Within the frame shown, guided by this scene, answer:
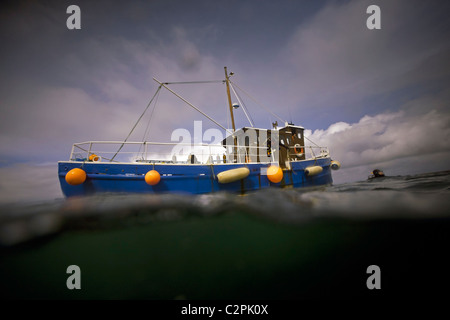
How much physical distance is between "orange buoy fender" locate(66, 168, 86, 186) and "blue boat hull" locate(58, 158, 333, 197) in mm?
536

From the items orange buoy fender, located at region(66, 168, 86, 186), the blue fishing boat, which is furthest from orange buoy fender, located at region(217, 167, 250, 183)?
orange buoy fender, located at region(66, 168, 86, 186)

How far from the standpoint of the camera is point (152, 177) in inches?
314

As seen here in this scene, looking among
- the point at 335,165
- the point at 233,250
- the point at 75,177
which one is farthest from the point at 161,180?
the point at 335,165

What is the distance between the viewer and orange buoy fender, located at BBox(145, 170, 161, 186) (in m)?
7.93

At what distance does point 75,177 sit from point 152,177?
126 inches

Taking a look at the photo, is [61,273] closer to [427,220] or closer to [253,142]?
[427,220]

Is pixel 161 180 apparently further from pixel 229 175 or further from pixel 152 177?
pixel 229 175

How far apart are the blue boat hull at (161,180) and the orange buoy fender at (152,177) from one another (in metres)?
0.47

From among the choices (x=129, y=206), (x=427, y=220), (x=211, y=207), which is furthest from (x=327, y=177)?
(x=129, y=206)

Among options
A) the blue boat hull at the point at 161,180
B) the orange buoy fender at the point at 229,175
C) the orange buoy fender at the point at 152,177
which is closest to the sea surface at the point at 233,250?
the blue boat hull at the point at 161,180

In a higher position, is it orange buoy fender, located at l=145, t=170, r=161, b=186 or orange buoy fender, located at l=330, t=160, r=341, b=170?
orange buoy fender, located at l=330, t=160, r=341, b=170

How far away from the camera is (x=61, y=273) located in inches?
157

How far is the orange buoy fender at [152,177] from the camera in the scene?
7.93 m

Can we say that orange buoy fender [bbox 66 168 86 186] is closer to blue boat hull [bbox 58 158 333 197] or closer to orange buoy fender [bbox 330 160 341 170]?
blue boat hull [bbox 58 158 333 197]
